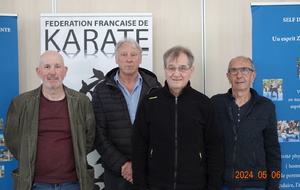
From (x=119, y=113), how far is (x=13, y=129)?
767 millimetres

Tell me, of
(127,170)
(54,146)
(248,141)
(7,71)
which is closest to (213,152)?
(248,141)

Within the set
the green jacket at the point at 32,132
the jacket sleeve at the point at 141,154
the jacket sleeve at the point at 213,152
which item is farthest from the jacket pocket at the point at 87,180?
the jacket sleeve at the point at 213,152

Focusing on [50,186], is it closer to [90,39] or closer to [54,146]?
[54,146]

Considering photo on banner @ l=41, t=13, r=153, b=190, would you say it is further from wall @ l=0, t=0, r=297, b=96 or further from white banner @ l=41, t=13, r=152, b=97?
wall @ l=0, t=0, r=297, b=96

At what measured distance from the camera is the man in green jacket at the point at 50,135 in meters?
2.24

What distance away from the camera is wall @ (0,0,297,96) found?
3125 mm

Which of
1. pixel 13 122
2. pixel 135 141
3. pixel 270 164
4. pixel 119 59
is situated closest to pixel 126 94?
pixel 119 59

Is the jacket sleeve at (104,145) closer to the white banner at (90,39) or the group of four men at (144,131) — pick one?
the group of four men at (144,131)

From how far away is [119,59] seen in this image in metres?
2.57

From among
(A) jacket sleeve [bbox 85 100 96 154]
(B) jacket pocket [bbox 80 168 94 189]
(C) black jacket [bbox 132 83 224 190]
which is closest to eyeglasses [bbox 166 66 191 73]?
(C) black jacket [bbox 132 83 224 190]

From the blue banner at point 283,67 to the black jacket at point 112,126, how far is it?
A: 1352mm

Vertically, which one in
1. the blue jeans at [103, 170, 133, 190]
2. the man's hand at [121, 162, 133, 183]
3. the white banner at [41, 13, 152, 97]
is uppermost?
the white banner at [41, 13, 152, 97]

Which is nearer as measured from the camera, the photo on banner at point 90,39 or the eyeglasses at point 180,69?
the eyeglasses at point 180,69

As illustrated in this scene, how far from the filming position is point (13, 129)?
2363 millimetres
